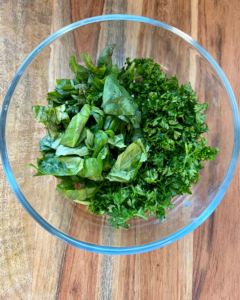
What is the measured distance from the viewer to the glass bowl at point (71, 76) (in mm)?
917

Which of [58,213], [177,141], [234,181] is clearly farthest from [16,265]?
[234,181]

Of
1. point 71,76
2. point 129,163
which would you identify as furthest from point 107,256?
point 71,76

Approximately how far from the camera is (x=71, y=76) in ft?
3.32

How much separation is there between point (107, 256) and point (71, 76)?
2.39 ft

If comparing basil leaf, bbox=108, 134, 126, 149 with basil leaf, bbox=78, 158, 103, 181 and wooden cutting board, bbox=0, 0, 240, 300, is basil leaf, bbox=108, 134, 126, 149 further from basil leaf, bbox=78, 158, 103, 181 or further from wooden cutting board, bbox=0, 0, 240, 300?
wooden cutting board, bbox=0, 0, 240, 300

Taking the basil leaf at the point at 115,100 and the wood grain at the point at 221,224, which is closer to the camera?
the basil leaf at the point at 115,100

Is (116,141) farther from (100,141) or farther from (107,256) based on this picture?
(107,256)

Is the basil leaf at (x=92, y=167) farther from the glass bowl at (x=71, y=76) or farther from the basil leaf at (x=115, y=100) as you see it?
the glass bowl at (x=71, y=76)

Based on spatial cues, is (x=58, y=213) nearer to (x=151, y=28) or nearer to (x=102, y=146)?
(x=102, y=146)

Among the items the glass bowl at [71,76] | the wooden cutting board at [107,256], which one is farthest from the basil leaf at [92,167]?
the wooden cutting board at [107,256]

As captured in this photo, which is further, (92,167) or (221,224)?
(221,224)

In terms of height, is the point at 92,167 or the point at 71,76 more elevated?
the point at 71,76

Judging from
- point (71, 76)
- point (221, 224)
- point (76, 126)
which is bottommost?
point (221, 224)

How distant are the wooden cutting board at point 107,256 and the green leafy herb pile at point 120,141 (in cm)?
31
